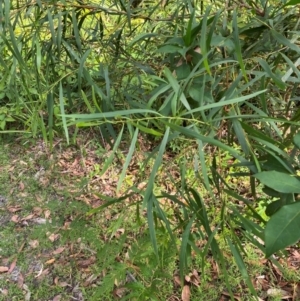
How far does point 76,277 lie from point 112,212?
1.17 ft

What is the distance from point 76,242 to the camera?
6.16 ft

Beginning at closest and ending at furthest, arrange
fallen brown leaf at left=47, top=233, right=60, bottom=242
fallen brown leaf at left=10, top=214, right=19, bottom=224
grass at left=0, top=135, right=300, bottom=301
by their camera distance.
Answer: grass at left=0, top=135, right=300, bottom=301
fallen brown leaf at left=47, top=233, right=60, bottom=242
fallen brown leaf at left=10, top=214, right=19, bottom=224

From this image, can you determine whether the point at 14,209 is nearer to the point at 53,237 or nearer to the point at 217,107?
the point at 53,237

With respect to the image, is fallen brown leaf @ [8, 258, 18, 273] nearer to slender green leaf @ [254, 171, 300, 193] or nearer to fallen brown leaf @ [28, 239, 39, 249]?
fallen brown leaf @ [28, 239, 39, 249]

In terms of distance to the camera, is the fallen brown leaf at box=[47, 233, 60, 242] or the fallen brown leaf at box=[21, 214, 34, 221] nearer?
the fallen brown leaf at box=[47, 233, 60, 242]

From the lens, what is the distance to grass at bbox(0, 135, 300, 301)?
152 cm

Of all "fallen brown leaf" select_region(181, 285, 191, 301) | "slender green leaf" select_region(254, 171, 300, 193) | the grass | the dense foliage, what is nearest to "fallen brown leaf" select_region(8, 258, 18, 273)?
the grass

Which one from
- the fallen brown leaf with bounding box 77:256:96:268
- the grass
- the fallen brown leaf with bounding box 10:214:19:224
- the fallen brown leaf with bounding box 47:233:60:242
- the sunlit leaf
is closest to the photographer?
the sunlit leaf

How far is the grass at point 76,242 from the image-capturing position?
1518 millimetres

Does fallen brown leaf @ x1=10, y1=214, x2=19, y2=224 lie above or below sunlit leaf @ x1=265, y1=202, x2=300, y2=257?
below

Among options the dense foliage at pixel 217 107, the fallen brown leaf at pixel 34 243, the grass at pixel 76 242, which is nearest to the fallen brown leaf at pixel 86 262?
the grass at pixel 76 242

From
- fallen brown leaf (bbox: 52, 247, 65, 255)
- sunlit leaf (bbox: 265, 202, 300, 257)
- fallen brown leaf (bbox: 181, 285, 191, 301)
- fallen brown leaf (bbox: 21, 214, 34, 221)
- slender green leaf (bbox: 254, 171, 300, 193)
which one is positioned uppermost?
slender green leaf (bbox: 254, 171, 300, 193)

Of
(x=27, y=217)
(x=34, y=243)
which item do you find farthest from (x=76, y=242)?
(x=27, y=217)

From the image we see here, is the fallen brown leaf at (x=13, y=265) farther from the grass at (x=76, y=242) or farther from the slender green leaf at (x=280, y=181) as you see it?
the slender green leaf at (x=280, y=181)
